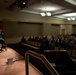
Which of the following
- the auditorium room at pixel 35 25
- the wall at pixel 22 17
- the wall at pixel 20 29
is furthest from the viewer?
the wall at pixel 20 29

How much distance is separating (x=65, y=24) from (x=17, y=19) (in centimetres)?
714

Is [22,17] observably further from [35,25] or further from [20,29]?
[35,25]

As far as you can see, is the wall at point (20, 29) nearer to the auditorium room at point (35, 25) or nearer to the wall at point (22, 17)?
the auditorium room at point (35, 25)

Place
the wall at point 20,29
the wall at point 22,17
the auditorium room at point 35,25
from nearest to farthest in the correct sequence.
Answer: the auditorium room at point 35,25 → the wall at point 22,17 → the wall at point 20,29

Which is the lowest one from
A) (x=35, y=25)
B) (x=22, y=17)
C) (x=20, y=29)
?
(x=20, y=29)

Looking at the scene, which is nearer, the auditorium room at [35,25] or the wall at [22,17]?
the auditorium room at [35,25]

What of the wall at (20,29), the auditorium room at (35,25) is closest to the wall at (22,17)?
the auditorium room at (35,25)

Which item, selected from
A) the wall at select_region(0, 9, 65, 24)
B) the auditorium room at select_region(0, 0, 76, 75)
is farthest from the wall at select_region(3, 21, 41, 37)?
the wall at select_region(0, 9, 65, 24)

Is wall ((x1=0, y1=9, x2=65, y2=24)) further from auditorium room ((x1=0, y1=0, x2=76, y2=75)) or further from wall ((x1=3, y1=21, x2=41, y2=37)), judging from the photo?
wall ((x1=3, y1=21, x2=41, y2=37))

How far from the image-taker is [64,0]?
6.29 metres

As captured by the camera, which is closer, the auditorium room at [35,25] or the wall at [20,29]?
the auditorium room at [35,25]

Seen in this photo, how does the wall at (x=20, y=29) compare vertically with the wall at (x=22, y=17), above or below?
below

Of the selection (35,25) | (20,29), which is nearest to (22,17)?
(20,29)

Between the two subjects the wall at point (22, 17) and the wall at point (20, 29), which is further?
the wall at point (20, 29)
